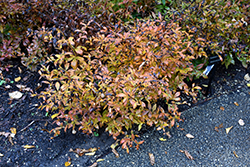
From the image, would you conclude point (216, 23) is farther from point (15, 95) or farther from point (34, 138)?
point (15, 95)

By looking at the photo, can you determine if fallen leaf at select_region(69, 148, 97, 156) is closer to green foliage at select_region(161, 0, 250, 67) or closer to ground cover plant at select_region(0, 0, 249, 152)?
ground cover plant at select_region(0, 0, 249, 152)

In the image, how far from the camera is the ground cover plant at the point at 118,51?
6.79ft

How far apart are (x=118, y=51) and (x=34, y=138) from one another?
1.41 m

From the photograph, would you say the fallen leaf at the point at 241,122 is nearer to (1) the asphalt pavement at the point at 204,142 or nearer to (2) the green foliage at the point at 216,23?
(1) the asphalt pavement at the point at 204,142

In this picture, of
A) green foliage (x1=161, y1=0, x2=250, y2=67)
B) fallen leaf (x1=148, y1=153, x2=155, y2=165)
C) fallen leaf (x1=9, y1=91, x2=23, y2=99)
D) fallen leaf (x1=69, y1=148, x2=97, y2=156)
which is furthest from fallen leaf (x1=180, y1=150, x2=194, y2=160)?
fallen leaf (x1=9, y1=91, x2=23, y2=99)

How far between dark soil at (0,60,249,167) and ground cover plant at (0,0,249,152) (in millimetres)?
158

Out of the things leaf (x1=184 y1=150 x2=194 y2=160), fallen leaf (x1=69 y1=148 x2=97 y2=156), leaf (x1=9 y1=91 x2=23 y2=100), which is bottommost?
leaf (x1=184 y1=150 x2=194 y2=160)

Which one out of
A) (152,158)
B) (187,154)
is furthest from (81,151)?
(187,154)

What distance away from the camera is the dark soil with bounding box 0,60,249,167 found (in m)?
2.25

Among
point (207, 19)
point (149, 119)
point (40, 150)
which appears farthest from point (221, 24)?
point (40, 150)

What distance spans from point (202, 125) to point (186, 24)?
1268 millimetres

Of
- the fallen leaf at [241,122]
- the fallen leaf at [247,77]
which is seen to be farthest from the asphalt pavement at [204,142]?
the fallen leaf at [247,77]

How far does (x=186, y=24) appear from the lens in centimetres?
259

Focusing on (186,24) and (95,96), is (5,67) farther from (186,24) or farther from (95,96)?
(186,24)
